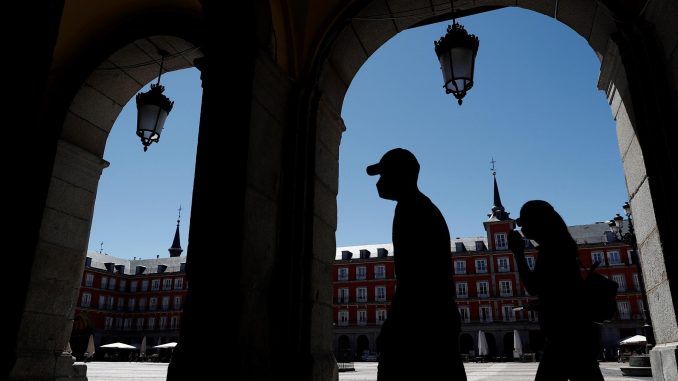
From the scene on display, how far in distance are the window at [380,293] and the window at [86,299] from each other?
29.6m

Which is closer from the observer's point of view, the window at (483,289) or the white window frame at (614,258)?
the white window frame at (614,258)

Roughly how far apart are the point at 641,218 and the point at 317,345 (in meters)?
2.94

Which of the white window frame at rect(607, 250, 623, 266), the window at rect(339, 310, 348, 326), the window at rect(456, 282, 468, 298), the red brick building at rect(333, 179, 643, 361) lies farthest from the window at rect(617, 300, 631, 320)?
the window at rect(339, 310, 348, 326)

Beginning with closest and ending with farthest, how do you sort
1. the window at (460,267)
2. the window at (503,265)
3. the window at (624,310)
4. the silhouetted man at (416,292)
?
the silhouetted man at (416,292), the window at (624,310), the window at (503,265), the window at (460,267)

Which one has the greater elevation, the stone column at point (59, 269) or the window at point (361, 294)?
the window at point (361, 294)

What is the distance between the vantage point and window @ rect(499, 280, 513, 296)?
39.5 meters

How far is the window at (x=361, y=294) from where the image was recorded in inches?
1722

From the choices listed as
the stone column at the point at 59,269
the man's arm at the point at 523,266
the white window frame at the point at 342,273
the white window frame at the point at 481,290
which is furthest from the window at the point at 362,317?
the man's arm at the point at 523,266

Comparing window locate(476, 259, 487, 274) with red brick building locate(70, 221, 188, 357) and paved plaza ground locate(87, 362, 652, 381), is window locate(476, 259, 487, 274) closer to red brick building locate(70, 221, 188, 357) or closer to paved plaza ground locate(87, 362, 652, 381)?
paved plaza ground locate(87, 362, 652, 381)

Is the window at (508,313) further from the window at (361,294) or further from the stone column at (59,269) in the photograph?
the stone column at (59,269)

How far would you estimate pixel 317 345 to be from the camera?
394 centimetres

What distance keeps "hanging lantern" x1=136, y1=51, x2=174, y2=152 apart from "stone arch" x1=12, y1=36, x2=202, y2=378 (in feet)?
2.24

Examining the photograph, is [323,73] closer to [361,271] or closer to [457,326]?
[457,326]

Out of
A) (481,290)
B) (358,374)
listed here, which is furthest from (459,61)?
(481,290)
